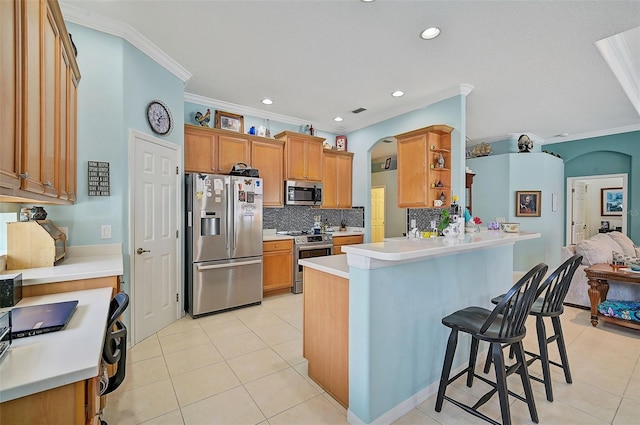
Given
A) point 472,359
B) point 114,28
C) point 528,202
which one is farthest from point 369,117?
point 472,359

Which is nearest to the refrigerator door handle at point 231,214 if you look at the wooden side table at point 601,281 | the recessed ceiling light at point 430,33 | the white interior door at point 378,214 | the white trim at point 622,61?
the recessed ceiling light at point 430,33

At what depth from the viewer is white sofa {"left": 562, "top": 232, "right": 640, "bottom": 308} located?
343 cm

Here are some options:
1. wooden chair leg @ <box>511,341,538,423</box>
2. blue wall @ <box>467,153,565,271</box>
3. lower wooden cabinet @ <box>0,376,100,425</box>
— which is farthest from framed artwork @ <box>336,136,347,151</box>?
lower wooden cabinet @ <box>0,376,100,425</box>

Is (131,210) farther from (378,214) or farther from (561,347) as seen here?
(378,214)

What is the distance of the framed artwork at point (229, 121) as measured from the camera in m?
4.25

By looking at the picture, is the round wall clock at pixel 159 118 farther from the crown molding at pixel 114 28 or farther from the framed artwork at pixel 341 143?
the framed artwork at pixel 341 143

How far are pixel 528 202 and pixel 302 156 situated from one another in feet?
15.7

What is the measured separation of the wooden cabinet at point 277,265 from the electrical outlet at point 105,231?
199 centimetres

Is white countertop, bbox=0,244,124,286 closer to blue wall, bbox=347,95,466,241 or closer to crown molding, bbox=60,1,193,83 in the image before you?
crown molding, bbox=60,1,193,83

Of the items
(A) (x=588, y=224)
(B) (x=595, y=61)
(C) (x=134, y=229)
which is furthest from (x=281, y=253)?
(A) (x=588, y=224)

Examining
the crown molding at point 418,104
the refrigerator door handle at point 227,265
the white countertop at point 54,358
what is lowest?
the refrigerator door handle at point 227,265

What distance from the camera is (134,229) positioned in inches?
110

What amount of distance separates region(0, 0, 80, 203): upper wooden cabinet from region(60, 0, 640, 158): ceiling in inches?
40.2

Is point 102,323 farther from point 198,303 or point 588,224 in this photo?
point 588,224
